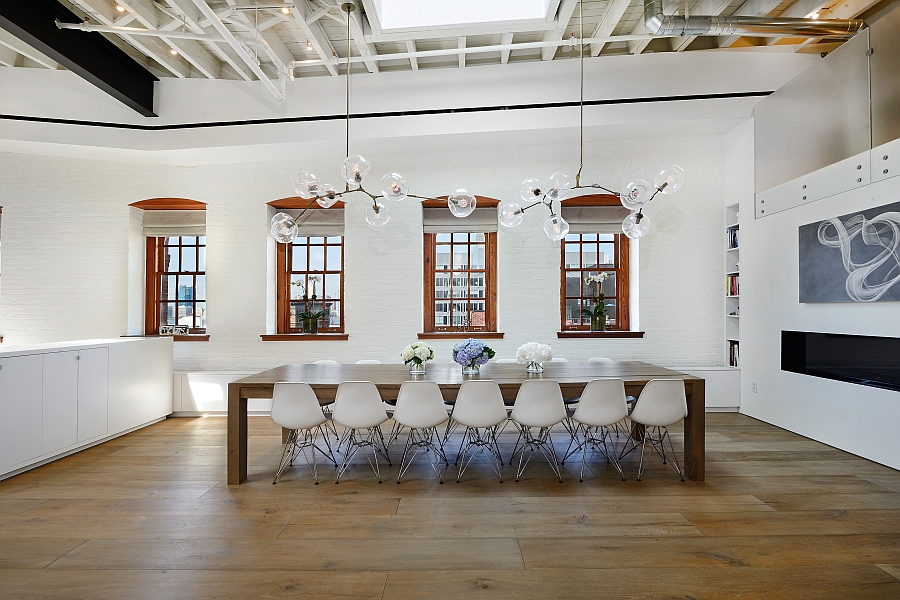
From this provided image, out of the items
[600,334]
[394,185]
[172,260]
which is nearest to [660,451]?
[600,334]

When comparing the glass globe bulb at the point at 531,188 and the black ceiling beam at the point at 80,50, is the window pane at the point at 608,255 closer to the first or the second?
the glass globe bulb at the point at 531,188

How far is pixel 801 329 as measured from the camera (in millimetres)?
5184

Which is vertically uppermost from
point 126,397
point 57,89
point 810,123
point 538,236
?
point 57,89

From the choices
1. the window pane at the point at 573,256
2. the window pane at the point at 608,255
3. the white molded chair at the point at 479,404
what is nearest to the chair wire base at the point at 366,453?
the white molded chair at the point at 479,404

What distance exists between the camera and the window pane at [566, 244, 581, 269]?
7094 mm

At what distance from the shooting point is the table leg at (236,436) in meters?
3.94

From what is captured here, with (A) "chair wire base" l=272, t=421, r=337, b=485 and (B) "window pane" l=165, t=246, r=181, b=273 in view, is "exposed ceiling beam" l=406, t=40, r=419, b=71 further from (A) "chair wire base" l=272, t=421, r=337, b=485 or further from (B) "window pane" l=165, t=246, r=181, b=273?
(B) "window pane" l=165, t=246, r=181, b=273

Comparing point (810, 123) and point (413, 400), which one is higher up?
point (810, 123)

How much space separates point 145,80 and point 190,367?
11.7 feet

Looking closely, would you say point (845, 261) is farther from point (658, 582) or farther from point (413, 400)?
point (413, 400)

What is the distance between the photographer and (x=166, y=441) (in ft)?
17.3

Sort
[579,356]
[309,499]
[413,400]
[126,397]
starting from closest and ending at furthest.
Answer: [309,499], [413,400], [126,397], [579,356]

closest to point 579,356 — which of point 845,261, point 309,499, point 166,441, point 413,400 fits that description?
point 845,261

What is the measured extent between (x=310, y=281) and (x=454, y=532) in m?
4.91
